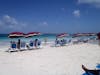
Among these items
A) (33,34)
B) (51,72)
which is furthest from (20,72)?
(33,34)

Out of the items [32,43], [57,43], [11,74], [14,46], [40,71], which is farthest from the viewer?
[57,43]

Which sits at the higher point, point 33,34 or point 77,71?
point 33,34

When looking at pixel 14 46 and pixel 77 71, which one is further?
pixel 14 46

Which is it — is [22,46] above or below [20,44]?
below

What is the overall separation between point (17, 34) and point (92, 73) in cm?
1302

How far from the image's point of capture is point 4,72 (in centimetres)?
890

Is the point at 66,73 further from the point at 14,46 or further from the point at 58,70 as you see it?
the point at 14,46

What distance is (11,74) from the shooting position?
8.52 m

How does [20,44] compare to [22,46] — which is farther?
[22,46]

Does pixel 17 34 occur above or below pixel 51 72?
above

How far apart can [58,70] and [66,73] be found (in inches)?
27.5

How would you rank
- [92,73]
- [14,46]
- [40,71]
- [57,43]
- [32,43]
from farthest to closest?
[57,43] → [32,43] → [14,46] → [40,71] → [92,73]

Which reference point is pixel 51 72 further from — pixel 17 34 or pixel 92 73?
pixel 17 34

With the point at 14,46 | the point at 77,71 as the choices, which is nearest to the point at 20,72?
the point at 77,71
